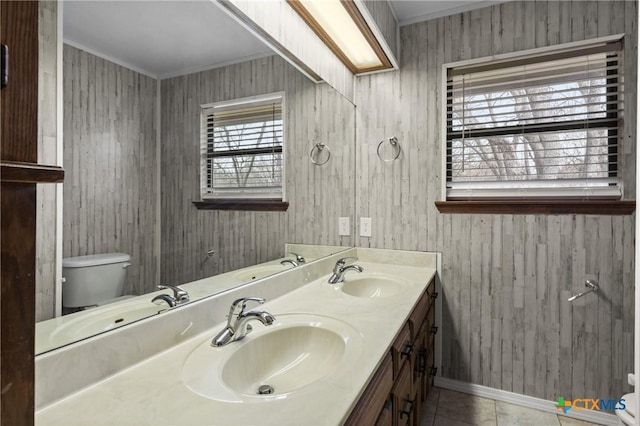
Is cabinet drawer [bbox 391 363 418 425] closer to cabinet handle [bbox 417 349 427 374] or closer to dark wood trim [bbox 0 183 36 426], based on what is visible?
cabinet handle [bbox 417 349 427 374]

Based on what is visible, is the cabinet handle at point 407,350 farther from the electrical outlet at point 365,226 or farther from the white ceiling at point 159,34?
the white ceiling at point 159,34

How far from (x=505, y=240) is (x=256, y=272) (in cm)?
154

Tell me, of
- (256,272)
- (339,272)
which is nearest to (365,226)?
(339,272)

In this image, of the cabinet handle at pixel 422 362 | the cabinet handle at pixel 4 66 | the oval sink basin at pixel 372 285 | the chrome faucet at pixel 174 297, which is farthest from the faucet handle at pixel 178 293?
the cabinet handle at pixel 422 362

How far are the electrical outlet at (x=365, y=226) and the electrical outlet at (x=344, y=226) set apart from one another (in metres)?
0.14

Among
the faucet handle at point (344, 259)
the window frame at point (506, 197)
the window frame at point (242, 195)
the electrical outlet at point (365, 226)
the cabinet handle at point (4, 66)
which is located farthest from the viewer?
the electrical outlet at point (365, 226)

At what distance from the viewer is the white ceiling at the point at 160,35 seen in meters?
0.79

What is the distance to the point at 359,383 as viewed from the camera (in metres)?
0.83

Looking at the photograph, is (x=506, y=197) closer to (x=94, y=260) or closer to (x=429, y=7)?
(x=429, y=7)

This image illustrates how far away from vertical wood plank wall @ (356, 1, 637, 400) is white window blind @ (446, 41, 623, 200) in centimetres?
A: 8

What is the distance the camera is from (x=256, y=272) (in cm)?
146

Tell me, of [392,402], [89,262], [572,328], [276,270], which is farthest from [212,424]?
[572,328]

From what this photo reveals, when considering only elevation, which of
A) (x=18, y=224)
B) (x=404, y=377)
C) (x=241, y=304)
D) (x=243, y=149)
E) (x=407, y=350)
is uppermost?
(x=243, y=149)

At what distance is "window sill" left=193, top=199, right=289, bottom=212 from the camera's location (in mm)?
1207
